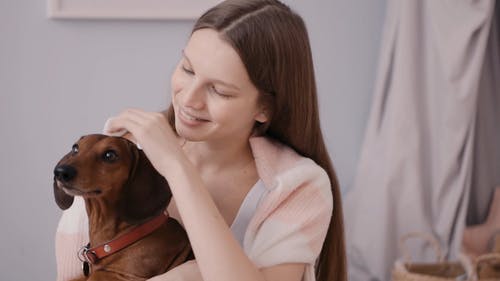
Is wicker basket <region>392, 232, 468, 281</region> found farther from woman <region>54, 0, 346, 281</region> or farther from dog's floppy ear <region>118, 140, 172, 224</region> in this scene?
dog's floppy ear <region>118, 140, 172, 224</region>

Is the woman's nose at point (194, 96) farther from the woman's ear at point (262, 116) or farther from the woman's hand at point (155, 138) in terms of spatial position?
the woman's ear at point (262, 116)

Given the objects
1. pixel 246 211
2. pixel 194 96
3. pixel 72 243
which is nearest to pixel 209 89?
pixel 194 96

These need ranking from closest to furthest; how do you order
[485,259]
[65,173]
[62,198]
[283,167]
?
1. [65,173]
2. [62,198]
3. [283,167]
4. [485,259]

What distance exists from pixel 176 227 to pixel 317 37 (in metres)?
1.41

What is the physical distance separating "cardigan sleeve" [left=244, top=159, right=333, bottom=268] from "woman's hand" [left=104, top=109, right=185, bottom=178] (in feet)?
0.69

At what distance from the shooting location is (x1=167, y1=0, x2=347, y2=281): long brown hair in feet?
3.96

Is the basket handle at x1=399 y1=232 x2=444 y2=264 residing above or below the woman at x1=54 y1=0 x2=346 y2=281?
below

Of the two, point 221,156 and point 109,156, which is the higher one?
point 109,156

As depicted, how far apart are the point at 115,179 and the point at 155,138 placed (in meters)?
0.09

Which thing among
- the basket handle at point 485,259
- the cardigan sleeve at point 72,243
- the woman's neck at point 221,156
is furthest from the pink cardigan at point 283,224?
the basket handle at point 485,259

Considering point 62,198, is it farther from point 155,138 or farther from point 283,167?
point 283,167

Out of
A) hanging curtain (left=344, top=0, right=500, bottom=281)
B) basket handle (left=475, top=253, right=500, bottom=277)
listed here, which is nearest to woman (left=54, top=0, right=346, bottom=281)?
basket handle (left=475, top=253, right=500, bottom=277)

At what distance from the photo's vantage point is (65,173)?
41.5 inches

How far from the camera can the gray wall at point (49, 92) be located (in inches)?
89.5
